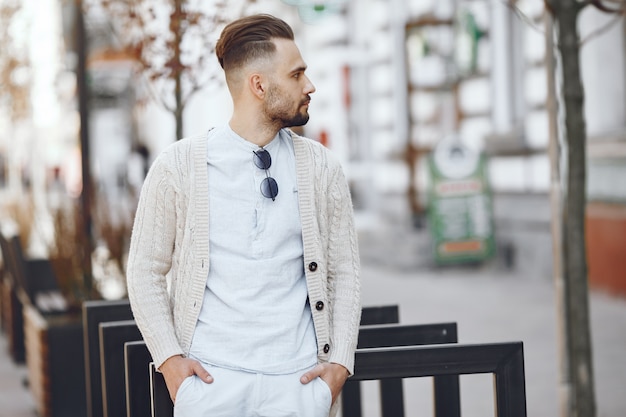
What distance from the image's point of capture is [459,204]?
49.6 ft

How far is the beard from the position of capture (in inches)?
122

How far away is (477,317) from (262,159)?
8.22 metres

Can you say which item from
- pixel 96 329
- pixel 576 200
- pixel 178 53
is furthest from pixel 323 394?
pixel 178 53

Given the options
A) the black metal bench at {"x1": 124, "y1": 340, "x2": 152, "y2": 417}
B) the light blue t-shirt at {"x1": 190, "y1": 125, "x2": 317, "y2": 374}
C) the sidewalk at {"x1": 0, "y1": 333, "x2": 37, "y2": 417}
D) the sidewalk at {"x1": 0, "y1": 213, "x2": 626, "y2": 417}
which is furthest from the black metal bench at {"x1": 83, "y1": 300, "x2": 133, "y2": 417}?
the sidewalk at {"x1": 0, "y1": 333, "x2": 37, "y2": 417}

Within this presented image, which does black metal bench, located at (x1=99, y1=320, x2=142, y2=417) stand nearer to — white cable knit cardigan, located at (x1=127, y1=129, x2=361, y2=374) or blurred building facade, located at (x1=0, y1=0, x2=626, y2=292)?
white cable knit cardigan, located at (x1=127, y1=129, x2=361, y2=374)

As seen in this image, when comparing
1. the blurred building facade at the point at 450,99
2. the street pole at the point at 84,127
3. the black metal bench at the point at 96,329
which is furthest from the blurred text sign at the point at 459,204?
the black metal bench at the point at 96,329

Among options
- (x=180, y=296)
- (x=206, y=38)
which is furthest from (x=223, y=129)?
(x=206, y=38)

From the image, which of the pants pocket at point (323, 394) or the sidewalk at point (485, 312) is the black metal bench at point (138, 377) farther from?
the sidewalk at point (485, 312)

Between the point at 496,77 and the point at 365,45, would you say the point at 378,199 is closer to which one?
the point at 365,45

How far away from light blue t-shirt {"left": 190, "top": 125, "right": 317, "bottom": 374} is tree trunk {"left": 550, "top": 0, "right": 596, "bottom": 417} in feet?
8.16

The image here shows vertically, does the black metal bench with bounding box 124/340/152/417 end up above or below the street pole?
below

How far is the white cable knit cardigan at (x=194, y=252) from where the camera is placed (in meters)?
3.09

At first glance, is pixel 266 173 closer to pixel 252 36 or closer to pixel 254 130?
pixel 254 130

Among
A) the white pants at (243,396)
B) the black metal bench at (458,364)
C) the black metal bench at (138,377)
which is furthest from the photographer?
the black metal bench at (138,377)
